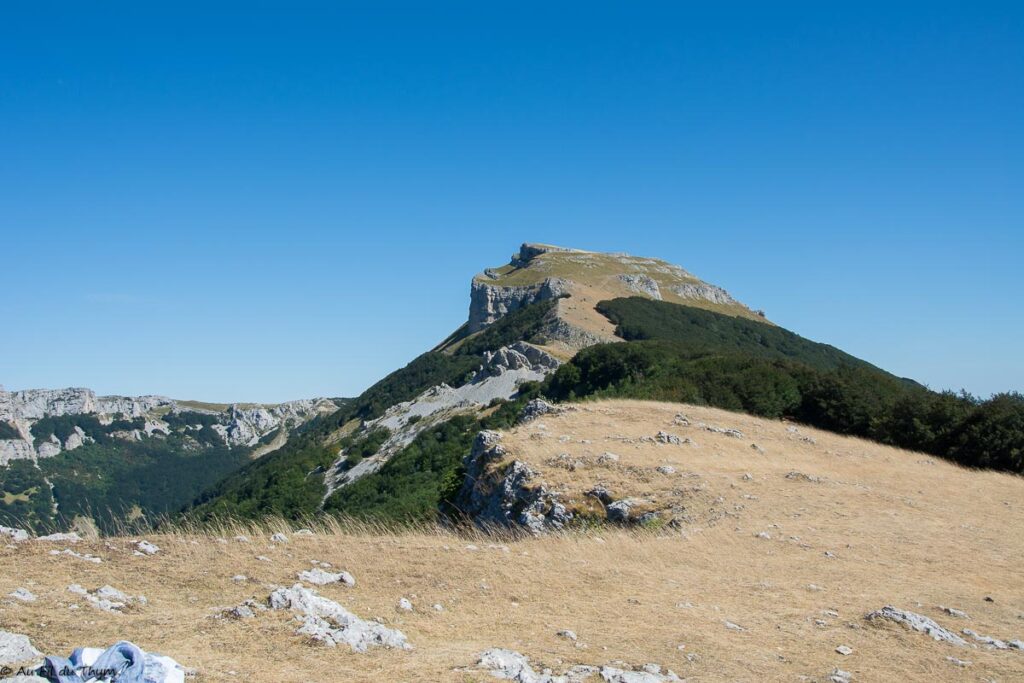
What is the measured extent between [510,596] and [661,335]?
3575 inches

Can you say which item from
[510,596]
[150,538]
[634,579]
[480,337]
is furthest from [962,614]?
[480,337]

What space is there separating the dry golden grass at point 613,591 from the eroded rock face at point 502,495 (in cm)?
92

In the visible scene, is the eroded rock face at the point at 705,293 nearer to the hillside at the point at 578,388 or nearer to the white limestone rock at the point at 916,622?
the hillside at the point at 578,388

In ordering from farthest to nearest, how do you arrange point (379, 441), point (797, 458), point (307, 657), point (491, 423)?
1. point (379, 441)
2. point (491, 423)
3. point (797, 458)
4. point (307, 657)

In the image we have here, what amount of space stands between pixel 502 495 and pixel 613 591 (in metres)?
9.07

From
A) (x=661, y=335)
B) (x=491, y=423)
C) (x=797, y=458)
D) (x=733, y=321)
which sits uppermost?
(x=733, y=321)

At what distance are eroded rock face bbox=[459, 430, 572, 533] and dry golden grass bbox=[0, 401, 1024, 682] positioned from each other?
3.03 ft

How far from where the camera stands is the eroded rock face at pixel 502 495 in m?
16.9

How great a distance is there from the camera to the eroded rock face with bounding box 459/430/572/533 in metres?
16.9

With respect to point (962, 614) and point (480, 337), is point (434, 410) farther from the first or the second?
point (962, 614)

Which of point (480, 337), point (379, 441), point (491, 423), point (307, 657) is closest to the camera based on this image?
point (307, 657)

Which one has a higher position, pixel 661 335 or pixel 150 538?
pixel 661 335

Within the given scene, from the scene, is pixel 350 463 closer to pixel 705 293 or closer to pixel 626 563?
pixel 626 563

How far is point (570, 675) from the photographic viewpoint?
21.9 feet
